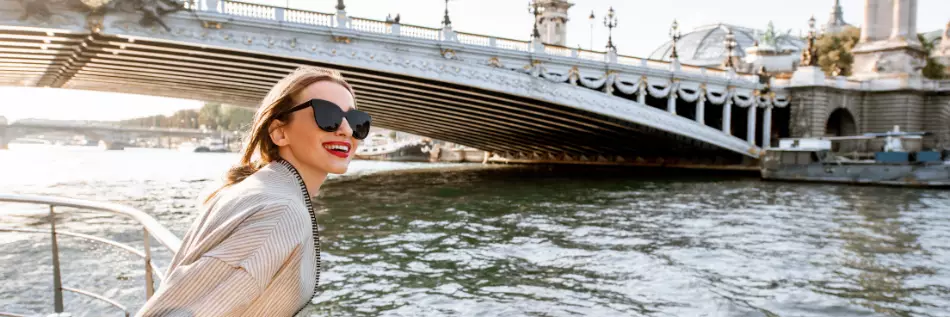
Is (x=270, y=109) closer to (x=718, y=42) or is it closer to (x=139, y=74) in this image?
(x=139, y=74)

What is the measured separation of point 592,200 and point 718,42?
253ft

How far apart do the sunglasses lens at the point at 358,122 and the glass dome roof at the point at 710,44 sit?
87484mm

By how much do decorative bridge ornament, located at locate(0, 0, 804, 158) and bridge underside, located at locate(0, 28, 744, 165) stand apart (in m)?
0.40

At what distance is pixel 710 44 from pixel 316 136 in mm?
95046

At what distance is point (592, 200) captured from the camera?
2045cm

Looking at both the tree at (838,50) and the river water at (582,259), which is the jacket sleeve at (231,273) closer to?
the river water at (582,259)

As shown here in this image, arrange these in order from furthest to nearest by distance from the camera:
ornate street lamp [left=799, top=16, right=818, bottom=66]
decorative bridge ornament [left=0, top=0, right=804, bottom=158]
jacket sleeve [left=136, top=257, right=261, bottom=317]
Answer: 1. ornate street lamp [left=799, top=16, right=818, bottom=66]
2. decorative bridge ornament [left=0, top=0, right=804, bottom=158]
3. jacket sleeve [left=136, top=257, right=261, bottom=317]

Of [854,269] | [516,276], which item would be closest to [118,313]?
[516,276]

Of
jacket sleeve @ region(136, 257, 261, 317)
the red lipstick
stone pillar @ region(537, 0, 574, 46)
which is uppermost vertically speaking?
stone pillar @ region(537, 0, 574, 46)

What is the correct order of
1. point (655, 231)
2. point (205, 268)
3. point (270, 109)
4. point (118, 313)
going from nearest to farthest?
1. point (205, 268)
2. point (270, 109)
3. point (118, 313)
4. point (655, 231)

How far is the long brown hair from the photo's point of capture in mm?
1869

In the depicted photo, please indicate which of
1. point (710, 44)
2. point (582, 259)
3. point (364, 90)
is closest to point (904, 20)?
point (364, 90)

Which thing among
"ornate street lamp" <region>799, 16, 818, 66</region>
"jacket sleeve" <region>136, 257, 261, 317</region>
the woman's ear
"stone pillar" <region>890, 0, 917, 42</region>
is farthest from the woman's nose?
"stone pillar" <region>890, 0, 917, 42</region>

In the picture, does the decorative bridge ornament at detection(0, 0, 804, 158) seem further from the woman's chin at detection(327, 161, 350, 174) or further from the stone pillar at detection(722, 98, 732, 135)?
the woman's chin at detection(327, 161, 350, 174)
